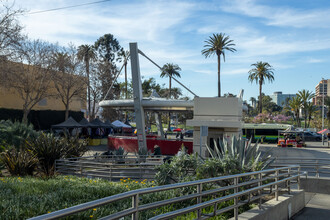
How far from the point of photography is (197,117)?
27000 mm

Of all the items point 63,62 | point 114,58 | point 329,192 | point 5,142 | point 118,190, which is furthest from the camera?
point 114,58

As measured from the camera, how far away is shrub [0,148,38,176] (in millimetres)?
14617

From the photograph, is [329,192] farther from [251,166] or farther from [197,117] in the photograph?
[197,117]

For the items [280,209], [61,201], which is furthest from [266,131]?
[61,201]

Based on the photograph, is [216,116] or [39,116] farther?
[39,116]

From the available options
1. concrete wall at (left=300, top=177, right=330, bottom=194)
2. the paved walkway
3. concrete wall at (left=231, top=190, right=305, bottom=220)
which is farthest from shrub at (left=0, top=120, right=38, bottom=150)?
concrete wall at (left=231, top=190, right=305, bottom=220)

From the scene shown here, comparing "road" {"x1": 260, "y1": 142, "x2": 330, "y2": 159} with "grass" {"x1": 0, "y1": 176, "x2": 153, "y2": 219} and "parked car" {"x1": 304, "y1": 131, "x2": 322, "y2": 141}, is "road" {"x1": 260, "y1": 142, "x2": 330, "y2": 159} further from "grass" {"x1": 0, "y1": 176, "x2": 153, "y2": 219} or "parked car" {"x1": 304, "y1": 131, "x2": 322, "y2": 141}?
"parked car" {"x1": 304, "y1": 131, "x2": 322, "y2": 141}

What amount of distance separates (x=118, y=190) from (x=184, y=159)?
1.91 m

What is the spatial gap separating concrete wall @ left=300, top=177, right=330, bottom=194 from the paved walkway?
252 mm

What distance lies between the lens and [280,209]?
7.88 m

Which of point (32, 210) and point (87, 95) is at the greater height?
point (87, 95)

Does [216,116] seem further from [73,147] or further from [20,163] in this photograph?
[20,163]

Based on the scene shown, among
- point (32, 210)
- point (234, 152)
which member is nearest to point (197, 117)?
point (234, 152)

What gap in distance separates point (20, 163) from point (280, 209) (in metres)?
10.8
